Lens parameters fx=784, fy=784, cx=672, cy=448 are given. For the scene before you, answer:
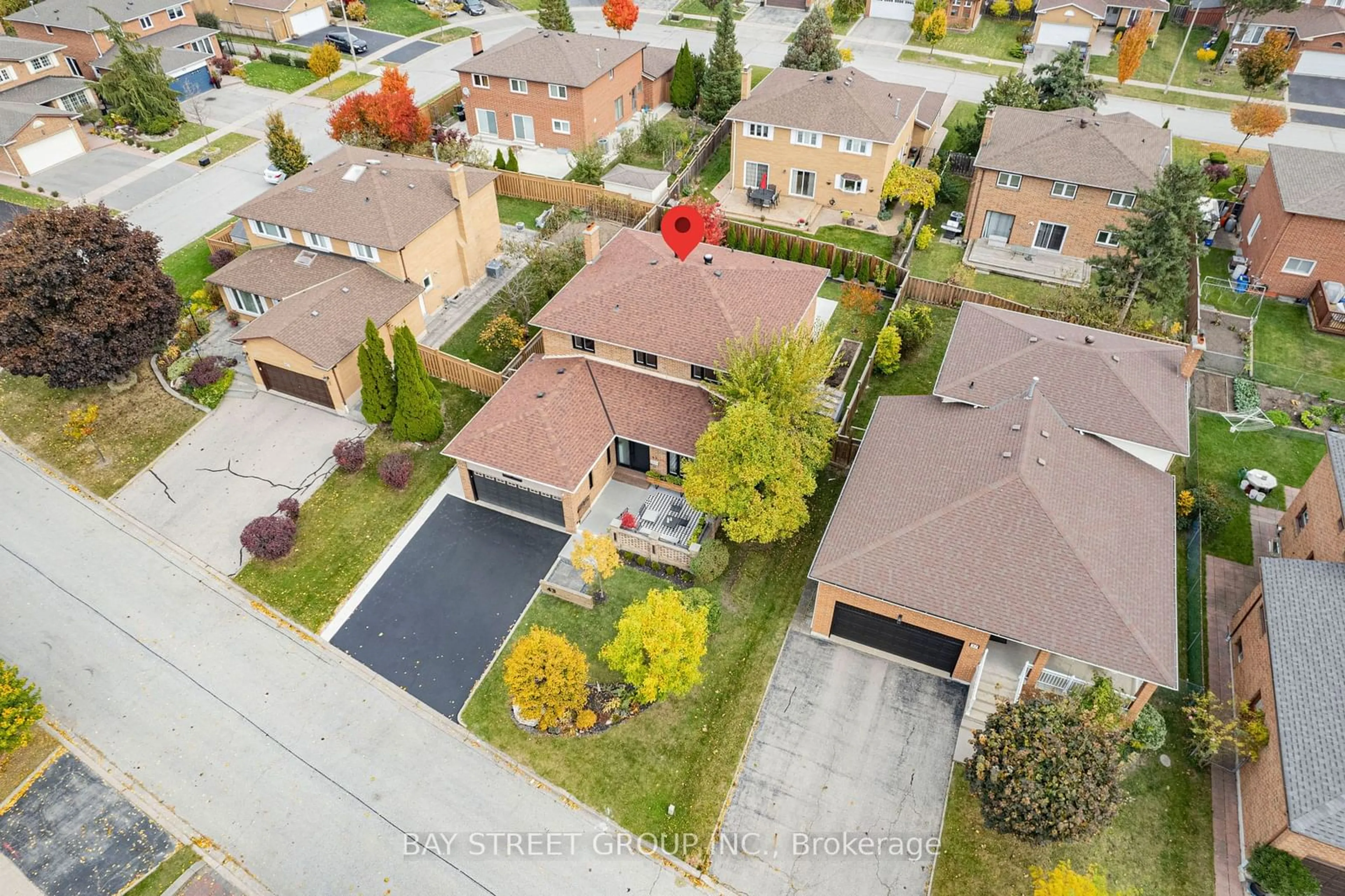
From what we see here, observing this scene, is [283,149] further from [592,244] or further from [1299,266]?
[1299,266]

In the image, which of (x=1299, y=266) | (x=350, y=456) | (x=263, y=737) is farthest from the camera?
(x=1299, y=266)

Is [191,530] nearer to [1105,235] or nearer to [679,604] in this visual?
[679,604]

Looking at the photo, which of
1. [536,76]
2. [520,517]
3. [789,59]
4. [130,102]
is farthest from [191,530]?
[789,59]

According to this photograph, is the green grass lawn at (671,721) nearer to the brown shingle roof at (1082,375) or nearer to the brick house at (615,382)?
the brick house at (615,382)

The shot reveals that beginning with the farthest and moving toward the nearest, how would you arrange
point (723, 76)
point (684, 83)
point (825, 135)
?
→ point (684, 83)
point (723, 76)
point (825, 135)

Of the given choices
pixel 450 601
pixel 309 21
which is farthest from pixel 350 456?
pixel 309 21

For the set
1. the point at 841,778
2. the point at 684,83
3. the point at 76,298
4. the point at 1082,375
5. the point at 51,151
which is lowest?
the point at 841,778
